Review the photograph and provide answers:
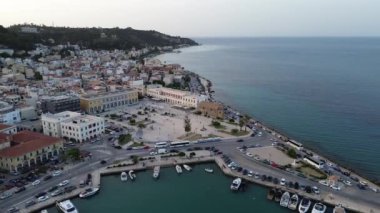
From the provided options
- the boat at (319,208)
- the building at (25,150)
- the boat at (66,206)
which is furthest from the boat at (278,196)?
the building at (25,150)

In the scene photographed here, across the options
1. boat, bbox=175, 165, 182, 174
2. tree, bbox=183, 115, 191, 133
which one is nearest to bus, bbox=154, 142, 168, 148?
tree, bbox=183, 115, 191, 133

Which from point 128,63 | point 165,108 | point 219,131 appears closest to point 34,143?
point 219,131

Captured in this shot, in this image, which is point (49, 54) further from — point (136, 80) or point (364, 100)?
point (364, 100)

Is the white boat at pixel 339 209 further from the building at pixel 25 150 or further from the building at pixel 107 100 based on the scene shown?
the building at pixel 107 100

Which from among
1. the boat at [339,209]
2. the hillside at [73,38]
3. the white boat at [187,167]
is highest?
the hillside at [73,38]

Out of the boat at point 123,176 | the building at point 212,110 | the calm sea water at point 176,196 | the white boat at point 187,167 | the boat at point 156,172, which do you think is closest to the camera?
the calm sea water at point 176,196
